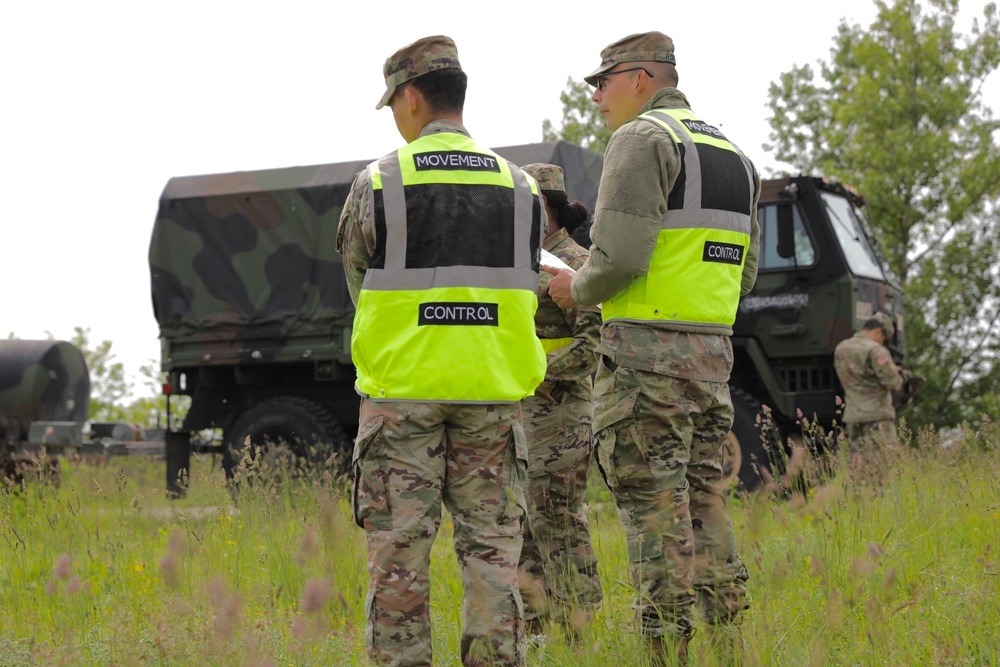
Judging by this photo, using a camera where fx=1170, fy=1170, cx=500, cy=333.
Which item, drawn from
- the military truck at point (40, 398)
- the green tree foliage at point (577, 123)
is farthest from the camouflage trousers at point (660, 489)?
the green tree foliage at point (577, 123)

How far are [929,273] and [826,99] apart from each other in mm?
4715

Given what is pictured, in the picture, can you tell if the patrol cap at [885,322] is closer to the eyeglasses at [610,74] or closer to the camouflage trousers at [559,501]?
the camouflage trousers at [559,501]

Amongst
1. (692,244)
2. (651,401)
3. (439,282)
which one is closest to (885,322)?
(692,244)

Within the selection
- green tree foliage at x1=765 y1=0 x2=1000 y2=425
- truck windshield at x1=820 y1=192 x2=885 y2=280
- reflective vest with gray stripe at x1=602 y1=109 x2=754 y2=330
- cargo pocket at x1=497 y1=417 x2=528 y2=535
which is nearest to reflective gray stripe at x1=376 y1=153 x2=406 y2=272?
cargo pocket at x1=497 y1=417 x2=528 y2=535

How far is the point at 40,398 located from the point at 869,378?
6.89m

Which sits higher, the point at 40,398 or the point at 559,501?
the point at 40,398

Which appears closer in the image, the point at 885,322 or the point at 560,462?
the point at 560,462

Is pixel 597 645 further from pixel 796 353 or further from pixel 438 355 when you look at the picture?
pixel 796 353

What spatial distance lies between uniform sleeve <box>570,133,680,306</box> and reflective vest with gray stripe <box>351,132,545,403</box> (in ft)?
1.17

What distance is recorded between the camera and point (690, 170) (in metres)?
3.48

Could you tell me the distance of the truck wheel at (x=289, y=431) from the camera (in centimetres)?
938

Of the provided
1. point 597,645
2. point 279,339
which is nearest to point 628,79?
point 597,645

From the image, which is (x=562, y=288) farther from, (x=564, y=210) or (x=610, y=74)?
(x=564, y=210)

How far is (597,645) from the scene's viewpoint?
120 inches
